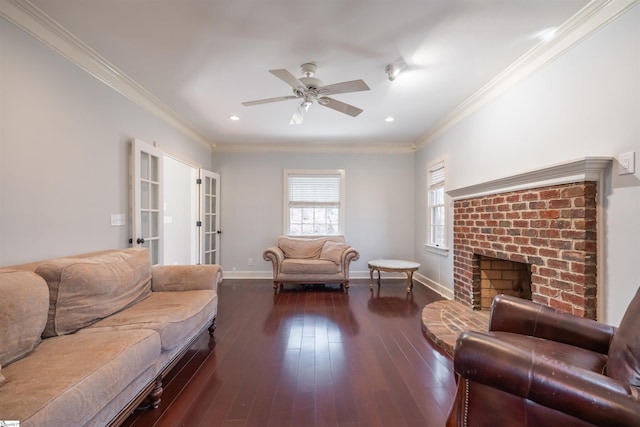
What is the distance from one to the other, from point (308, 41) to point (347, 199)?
10.9 feet

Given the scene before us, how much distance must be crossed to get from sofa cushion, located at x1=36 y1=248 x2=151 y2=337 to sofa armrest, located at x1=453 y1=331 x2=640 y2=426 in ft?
7.17

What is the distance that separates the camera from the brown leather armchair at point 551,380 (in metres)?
0.88

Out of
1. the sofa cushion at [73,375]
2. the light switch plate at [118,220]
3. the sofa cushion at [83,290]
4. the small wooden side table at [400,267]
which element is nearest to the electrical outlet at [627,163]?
the small wooden side table at [400,267]

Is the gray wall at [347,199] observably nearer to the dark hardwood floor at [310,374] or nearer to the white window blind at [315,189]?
the white window blind at [315,189]

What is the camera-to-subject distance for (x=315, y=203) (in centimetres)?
525

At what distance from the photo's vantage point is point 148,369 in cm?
161

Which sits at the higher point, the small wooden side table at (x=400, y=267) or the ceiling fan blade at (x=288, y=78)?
the ceiling fan blade at (x=288, y=78)

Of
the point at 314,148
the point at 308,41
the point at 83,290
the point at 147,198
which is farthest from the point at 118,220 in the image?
the point at 314,148

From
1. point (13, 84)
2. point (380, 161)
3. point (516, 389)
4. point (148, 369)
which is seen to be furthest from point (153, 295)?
point (380, 161)

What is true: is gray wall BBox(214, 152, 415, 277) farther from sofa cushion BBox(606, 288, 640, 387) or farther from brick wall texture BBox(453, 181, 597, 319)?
sofa cushion BBox(606, 288, 640, 387)

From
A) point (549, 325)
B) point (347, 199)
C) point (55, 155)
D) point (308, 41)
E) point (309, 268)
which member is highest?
point (308, 41)

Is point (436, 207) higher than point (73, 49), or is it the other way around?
point (73, 49)

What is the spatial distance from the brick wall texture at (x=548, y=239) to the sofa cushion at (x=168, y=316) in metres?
2.80

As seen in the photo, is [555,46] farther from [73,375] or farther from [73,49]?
[73,49]
